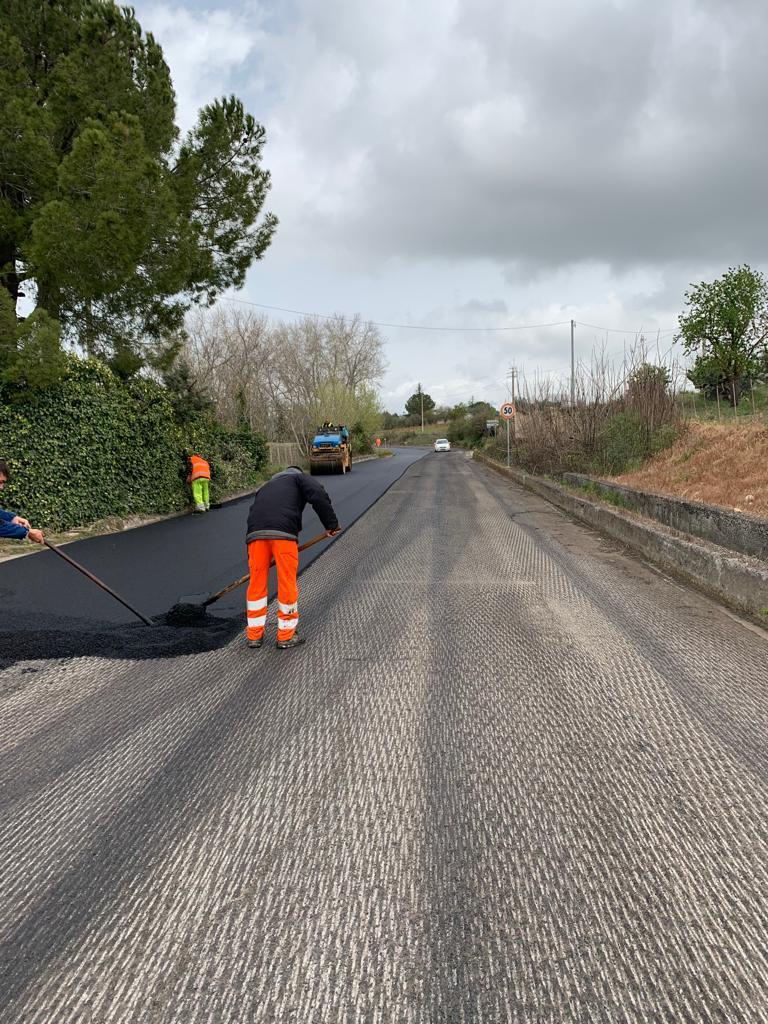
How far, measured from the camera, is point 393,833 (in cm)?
240

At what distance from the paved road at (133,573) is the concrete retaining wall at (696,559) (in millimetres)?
4299

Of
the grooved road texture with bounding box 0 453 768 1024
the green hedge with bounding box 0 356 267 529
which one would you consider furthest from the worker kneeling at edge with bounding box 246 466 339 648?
the green hedge with bounding box 0 356 267 529

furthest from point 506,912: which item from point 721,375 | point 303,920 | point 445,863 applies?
point 721,375

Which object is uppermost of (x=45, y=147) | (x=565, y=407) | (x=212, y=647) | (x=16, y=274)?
(x=45, y=147)

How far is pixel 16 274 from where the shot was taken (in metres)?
11.2

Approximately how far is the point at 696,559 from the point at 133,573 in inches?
251

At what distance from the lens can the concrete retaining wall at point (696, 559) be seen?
5359mm

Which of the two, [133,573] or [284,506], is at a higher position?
[284,506]

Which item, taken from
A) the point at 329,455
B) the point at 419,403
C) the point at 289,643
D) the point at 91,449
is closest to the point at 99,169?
the point at 91,449

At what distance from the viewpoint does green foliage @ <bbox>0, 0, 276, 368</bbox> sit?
9656 mm

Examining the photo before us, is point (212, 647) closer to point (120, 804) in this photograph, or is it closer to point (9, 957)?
point (120, 804)

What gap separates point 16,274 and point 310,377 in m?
38.1

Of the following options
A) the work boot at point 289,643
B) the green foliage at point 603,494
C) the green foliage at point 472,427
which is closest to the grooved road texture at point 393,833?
the work boot at point 289,643

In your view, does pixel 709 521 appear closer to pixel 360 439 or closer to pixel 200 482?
pixel 200 482
